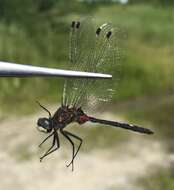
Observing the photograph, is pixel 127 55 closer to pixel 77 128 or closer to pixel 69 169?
pixel 69 169

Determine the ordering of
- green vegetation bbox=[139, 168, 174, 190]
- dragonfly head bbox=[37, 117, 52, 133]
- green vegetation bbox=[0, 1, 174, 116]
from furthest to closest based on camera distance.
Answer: green vegetation bbox=[0, 1, 174, 116]
green vegetation bbox=[139, 168, 174, 190]
dragonfly head bbox=[37, 117, 52, 133]

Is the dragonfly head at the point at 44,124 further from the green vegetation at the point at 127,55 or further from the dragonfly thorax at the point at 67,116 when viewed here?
the green vegetation at the point at 127,55

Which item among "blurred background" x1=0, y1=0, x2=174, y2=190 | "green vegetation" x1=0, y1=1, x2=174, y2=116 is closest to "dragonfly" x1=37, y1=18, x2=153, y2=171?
"green vegetation" x1=0, y1=1, x2=174, y2=116

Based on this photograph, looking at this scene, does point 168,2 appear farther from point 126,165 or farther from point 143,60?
point 126,165

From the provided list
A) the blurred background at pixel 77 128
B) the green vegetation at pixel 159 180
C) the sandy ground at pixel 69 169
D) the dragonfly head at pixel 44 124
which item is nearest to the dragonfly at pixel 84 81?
the dragonfly head at pixel 44 124

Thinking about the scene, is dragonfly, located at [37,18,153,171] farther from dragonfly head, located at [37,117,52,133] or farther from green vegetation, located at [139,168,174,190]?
green vegetation, located at [139,168,174,190]

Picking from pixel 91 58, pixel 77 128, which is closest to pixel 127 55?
pixel 77 128
